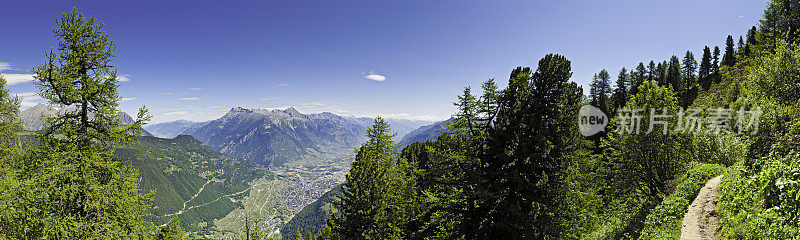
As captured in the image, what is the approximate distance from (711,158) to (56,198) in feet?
141

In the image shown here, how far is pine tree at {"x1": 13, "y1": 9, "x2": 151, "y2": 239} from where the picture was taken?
11328 mm

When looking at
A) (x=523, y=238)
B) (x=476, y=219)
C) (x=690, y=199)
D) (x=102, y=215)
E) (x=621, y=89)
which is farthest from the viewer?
(x=621, y=89)

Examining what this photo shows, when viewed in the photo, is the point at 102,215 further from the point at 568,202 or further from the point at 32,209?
the point at 568,202

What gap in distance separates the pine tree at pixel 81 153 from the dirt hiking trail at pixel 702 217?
2538 cm

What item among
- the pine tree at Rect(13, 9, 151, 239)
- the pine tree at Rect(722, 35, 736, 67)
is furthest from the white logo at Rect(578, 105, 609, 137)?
the pine tree at Rect(722, 35, 736, 67)

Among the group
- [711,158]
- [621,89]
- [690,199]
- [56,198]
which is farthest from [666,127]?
[621,89]

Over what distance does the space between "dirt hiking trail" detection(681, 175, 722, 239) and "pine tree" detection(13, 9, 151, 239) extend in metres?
25.4

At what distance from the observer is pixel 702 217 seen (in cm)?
1334

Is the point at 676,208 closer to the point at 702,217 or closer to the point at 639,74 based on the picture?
the point at 702,217

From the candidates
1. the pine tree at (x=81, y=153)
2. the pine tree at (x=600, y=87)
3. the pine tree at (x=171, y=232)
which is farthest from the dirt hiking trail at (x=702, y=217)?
the pine tree at (x=600, y=87)

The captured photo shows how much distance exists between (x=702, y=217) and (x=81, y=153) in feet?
92.4

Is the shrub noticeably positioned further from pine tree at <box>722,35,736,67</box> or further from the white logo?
pine tree at <box>722,35,736,67</box>

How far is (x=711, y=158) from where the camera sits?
23.8 meters

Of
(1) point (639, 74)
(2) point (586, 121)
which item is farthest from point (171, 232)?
(1) point (639, 74)
